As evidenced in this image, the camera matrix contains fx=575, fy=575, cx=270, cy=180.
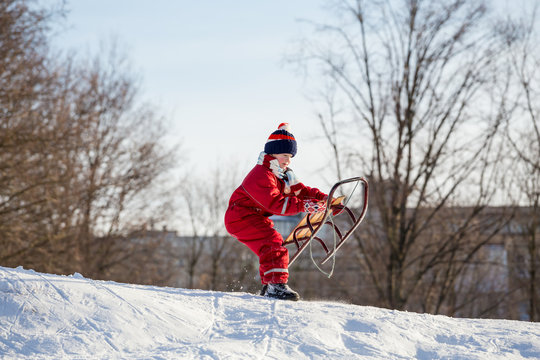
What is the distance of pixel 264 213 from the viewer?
21.0 ft

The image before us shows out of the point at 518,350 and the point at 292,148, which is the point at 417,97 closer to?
the point at 292,148

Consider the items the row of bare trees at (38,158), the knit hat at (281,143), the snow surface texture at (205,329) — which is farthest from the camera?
the row of bare trees at (38,158)

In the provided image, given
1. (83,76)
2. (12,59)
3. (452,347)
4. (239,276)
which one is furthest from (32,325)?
(239,276)

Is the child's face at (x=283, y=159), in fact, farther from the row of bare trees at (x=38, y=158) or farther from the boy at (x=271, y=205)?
the row of bare trees at (x=38, y=158)

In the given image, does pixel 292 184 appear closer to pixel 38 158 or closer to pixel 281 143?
pixel 281 143

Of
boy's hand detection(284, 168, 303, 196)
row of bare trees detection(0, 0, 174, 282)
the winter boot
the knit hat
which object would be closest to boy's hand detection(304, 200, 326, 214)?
boy's hand detection(284, 168, 303, 196)

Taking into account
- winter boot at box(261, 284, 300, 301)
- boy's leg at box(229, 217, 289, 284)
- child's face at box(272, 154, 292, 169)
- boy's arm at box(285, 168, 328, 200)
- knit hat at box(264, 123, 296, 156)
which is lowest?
winter boot at box(261, 284, 300, 301)

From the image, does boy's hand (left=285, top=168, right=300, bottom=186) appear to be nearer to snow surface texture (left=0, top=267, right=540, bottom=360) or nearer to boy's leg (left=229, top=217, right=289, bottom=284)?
boy's leg (left=229, top=217, right=289, bottom=284)

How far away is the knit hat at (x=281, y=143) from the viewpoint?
6.37 meters

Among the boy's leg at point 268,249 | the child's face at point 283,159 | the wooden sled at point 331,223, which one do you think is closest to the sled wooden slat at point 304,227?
the wooden sled at point 331,223

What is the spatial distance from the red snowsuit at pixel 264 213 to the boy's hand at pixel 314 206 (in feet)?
0.23

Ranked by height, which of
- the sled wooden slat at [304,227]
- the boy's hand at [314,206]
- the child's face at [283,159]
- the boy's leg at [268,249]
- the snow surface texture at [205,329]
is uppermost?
the child's face at [283,159]

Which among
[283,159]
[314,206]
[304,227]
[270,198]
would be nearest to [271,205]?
[270,198]

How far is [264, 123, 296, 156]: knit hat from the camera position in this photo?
6367 mm
